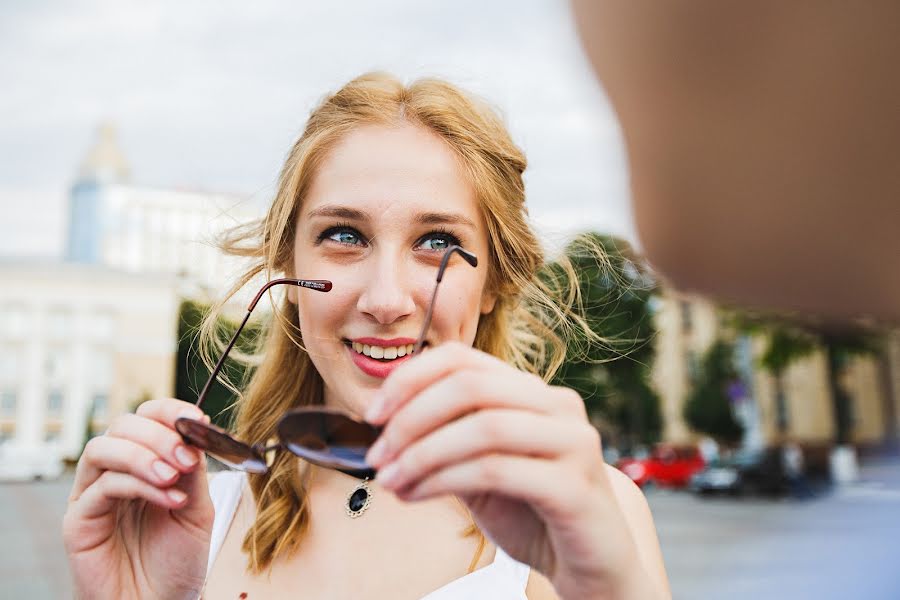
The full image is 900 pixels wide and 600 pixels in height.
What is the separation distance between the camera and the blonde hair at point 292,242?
1688mm

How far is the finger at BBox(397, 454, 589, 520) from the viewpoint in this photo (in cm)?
87

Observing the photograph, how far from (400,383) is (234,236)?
3.97 ft

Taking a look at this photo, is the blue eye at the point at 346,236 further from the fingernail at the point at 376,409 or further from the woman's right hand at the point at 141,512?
the fingernail at the point at 376,409

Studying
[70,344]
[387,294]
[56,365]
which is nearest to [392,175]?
[387,294]

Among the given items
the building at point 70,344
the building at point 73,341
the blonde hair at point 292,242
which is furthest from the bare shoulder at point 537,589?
→ the building at point 70,344

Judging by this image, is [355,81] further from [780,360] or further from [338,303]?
[780,360]

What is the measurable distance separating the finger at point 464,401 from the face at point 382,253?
0.54 metres

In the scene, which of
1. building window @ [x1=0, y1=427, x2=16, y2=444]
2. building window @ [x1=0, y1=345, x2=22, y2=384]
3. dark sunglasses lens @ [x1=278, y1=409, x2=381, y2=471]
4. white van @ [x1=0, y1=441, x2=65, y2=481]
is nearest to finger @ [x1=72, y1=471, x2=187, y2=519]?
dark sunglasses lens @ [x1=278, y1=409, x2=381, y2=471]

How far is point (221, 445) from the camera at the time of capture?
1091 millimetres

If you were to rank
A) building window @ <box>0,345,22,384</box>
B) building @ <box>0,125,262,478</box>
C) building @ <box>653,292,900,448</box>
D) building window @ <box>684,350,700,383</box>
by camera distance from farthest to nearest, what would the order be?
building window @ <box>0,345,22,384</box> → building @ <box>0,125,262,478</box> → building window @ <box>684,350,700,383</box> → building @ <box>653,292,900,448</box>

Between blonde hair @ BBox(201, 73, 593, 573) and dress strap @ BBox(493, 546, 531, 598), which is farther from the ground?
blonde hair @ BBox(201, 73, 593, 573)

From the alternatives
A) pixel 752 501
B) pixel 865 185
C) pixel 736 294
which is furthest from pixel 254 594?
pixel 752 501

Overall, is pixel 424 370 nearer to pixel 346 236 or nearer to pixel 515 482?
pixel 515 482

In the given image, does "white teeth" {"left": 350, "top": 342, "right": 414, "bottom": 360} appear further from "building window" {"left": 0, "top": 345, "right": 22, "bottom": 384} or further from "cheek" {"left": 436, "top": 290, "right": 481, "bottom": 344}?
"building window" {"left": 0, "top": 345, "right": 22, "bottom": 384}
